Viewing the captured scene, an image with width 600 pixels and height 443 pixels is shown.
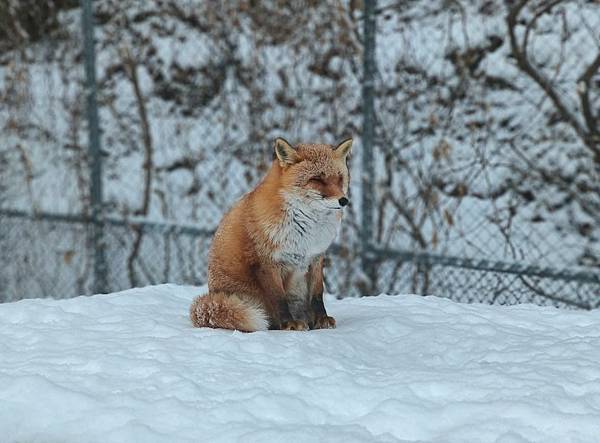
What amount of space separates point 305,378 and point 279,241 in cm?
70

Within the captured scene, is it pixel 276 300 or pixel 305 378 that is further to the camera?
pixel 276 300

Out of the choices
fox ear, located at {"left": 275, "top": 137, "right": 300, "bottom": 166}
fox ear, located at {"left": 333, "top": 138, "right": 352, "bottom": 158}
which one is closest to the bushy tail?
fox ear, located at {"left": 275, "top": 137, "right": 300, "bottom": 166}

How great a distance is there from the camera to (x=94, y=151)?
5.28m

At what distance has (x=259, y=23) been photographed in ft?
18.4

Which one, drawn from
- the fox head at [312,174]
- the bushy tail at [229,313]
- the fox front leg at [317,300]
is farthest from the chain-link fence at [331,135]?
the bushy tail at [229,313]

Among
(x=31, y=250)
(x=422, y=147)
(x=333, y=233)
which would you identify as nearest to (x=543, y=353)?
(x=333, y=233)

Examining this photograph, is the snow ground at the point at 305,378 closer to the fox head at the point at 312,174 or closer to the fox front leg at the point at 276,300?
the fox front leg at the point at 276,300

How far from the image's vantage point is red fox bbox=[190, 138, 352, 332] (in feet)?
9.86

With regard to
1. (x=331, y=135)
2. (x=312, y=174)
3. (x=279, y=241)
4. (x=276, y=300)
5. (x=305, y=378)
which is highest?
(x=331, y=135)

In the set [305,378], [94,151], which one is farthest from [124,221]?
[305,378]

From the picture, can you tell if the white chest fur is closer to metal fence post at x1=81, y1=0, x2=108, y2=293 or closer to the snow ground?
the snow ground

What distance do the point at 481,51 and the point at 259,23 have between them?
4.91 ft

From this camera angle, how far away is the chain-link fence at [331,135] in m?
4.63

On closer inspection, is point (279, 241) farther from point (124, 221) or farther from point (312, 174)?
point (124, 221)
